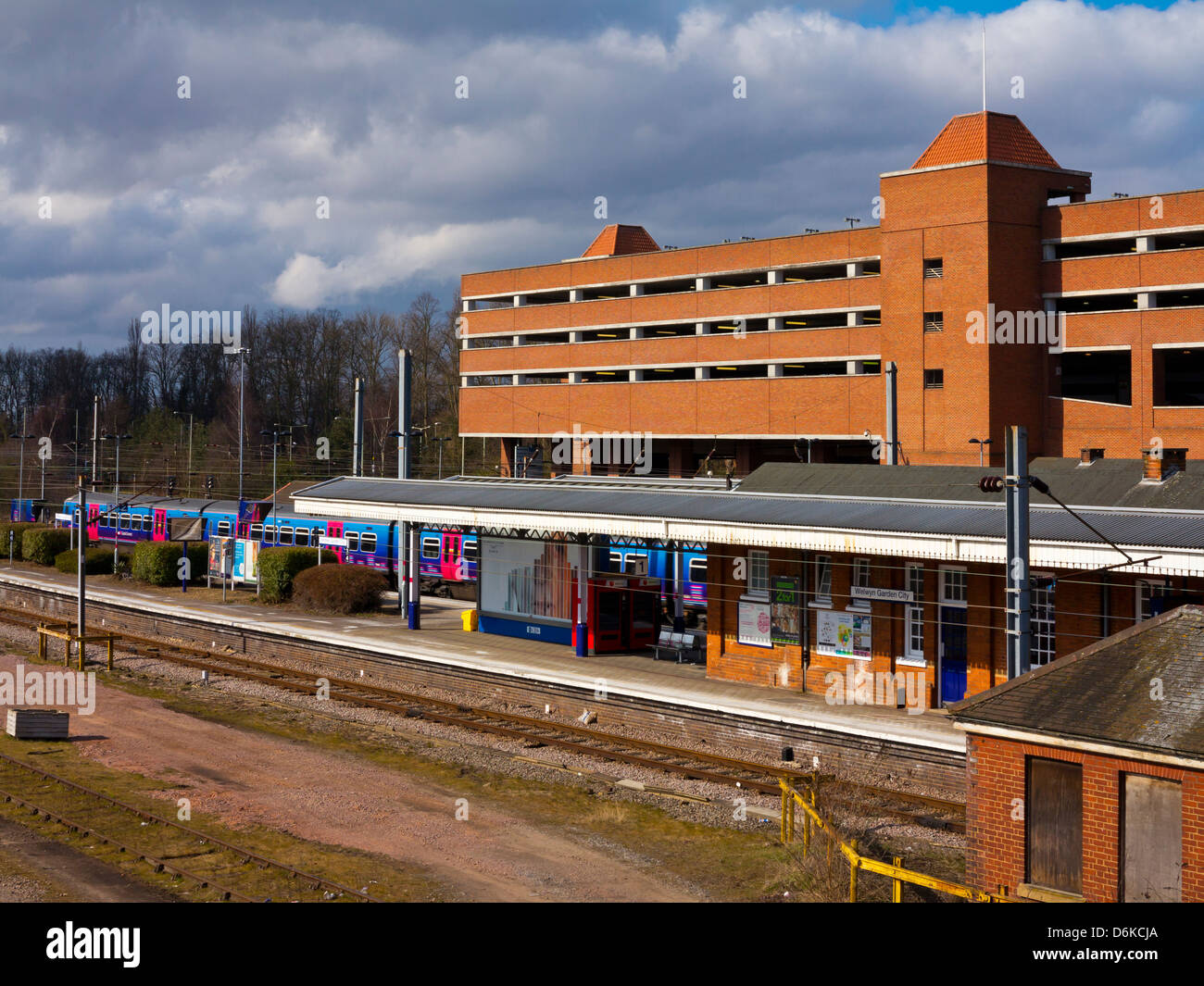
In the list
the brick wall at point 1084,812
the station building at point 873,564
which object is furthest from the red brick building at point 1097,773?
the station building at point 873,564

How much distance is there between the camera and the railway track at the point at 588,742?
19.0m

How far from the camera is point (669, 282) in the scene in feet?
226

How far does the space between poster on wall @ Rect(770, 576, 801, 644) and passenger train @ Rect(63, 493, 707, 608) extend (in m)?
8.42

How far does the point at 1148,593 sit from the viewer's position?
797 inches

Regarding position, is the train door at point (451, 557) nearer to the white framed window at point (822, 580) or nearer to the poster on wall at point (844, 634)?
the white framed window at point (822, 580)

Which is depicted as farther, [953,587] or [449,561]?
[449,561]

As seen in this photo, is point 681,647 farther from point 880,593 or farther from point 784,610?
point 880,593

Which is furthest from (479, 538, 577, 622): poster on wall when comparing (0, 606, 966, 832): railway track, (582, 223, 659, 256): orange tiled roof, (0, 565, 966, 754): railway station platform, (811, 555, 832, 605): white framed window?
(582, 223, 659, 256): orange tiled roof

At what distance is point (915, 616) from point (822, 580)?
2.31m

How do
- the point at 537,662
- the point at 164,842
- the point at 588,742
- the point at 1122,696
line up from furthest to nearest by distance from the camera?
the point at 537,662, the point at 588,742, the point at 164,842, the point at 1122,696

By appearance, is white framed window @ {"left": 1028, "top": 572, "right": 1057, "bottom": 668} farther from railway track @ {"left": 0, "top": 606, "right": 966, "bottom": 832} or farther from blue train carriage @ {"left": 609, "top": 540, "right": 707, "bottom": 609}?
blue train carriage @ {"left": 609, "top": 540, "right": 707, "bottom": 609}

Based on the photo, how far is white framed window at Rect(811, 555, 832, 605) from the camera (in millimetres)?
25094

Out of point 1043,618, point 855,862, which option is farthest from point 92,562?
point 855,862

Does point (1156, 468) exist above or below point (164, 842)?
above
